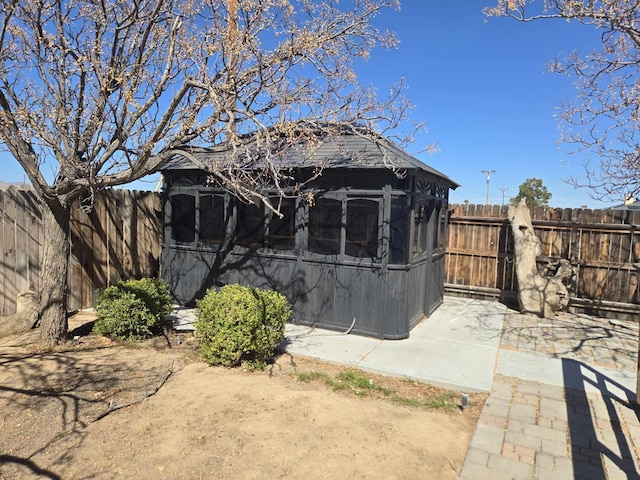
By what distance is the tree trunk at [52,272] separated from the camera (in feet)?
17.0

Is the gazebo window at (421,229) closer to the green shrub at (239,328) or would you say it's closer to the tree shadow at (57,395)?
the green shrub at (239,328)

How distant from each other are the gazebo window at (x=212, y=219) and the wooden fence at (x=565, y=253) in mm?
5133

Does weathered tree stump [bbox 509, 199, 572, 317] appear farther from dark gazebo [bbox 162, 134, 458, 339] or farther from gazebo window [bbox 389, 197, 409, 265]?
gazebo window [bbox 389, 197, 409, 265]

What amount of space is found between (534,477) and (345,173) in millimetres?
4322

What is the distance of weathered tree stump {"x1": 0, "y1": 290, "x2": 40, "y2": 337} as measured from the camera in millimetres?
5520

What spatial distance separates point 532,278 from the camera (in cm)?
813

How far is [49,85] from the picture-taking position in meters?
4.95

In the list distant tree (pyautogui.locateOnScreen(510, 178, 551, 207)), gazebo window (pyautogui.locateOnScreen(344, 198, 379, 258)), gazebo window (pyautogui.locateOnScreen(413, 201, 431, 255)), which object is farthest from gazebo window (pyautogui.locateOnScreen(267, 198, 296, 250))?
distant tree (pyautogui.locateOnScreen(510, 178, 551, 207))

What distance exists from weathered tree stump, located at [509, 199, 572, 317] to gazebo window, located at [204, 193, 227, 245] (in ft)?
18.7

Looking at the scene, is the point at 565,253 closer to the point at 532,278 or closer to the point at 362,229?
the point at 532,278

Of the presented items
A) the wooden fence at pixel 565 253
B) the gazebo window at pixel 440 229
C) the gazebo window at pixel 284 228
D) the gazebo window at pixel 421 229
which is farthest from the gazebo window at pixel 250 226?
the wooden fence at pixel 565 253

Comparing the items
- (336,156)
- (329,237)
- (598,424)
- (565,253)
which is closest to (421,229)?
(329,237)

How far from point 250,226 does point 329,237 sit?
4.84 feet

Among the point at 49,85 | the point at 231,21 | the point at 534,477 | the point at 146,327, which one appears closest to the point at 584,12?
the point at 231,21
